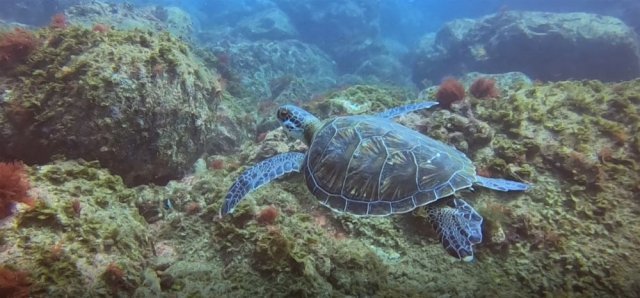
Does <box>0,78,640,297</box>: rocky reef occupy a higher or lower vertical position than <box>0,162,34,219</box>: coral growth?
lower

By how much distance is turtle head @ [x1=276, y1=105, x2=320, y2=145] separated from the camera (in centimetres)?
494

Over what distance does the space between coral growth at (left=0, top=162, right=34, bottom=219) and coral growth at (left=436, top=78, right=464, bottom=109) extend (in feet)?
19.0

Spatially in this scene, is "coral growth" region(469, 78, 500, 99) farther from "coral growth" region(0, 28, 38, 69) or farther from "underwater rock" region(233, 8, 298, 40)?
"underwater rock" region(233, 8, 298, 40)

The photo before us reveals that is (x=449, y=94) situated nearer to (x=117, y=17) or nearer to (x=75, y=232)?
(x=75, y=232)

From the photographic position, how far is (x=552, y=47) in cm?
1578

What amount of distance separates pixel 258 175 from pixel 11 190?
2.28 meters

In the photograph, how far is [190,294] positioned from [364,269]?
61.9 inches

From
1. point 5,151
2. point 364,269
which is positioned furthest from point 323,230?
point 5,151

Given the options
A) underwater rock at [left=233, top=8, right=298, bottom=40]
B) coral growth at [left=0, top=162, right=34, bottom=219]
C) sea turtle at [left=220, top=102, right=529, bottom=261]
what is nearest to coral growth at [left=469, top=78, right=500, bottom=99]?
sea turtle at [left=220, top=102, right=529, bottom=261]

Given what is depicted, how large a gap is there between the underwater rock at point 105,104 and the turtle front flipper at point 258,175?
5.65 feet

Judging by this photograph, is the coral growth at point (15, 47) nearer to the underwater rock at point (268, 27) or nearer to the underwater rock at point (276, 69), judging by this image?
the underwater rock at point (276, 69)

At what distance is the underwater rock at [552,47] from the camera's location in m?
15.0

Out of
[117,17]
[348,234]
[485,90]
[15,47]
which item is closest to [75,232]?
[348,234]

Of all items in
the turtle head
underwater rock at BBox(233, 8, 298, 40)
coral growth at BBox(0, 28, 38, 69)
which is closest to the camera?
coral growth at BBox(0, 28, 38, 69)
